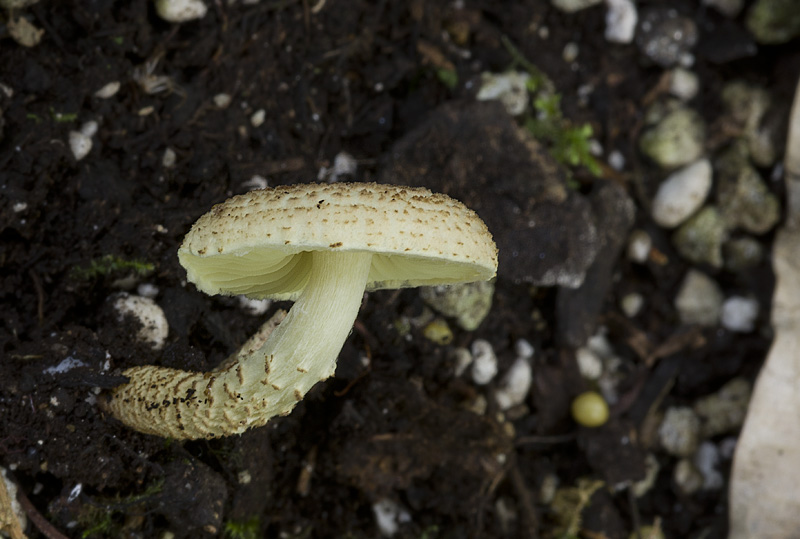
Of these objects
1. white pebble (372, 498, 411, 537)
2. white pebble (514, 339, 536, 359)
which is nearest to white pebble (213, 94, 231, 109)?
white pebble (514, 339, 536, 359)

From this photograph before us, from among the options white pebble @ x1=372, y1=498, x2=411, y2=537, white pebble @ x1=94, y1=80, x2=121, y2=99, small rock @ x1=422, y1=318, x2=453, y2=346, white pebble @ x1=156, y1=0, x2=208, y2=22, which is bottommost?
white pebble @ x1=372, y1=498, x2=411, y2=537

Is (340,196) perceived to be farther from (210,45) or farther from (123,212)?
(210,45)

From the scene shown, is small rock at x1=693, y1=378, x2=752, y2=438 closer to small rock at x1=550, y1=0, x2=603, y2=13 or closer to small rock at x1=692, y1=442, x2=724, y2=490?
small rock at x1=692, y1=442, x2=724, y2=490

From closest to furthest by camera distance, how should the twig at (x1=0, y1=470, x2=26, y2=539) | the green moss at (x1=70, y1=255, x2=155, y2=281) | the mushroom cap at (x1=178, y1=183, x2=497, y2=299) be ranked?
the mushroom cap at (x1=178, y1=183, x2=497, y2=299)
the twig at (x1=0, y1=470, x2=26, y2=539)
the green moss at (x1=70, y1=255, x2=155, y2=281)

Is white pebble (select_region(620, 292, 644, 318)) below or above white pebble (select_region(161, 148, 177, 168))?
below

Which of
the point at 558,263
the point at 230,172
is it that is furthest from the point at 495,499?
the point at 230,172

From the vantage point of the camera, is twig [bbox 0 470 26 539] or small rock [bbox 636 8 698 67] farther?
small rock [bbox 636 8 698 67]

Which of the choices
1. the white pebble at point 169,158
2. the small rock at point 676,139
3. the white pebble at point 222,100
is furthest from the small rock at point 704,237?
the white pebble at point 169,158

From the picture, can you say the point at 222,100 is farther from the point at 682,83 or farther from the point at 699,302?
the point at 699,302
